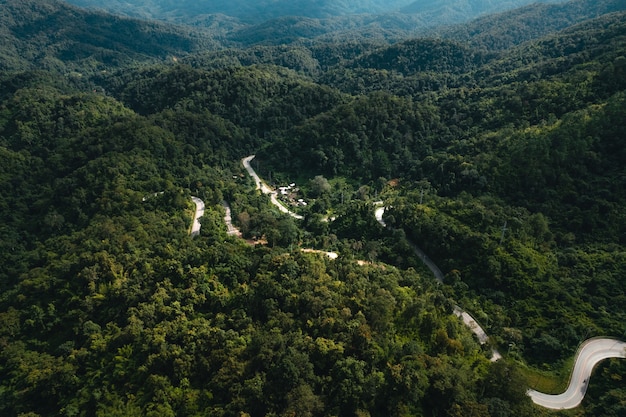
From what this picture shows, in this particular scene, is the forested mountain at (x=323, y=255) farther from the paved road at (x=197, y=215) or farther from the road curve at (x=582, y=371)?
the paved road at (x=197, y=215)

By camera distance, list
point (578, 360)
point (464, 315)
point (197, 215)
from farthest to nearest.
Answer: point (197, 215) < point (464, 315) < point (578, 360)

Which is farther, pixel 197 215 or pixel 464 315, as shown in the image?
pixel 197 215

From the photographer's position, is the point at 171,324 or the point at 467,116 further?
the point at 467,116

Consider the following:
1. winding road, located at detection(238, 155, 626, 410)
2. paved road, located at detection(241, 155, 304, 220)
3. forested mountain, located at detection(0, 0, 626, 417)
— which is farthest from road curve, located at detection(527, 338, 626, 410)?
paved road, located at detection(241, 155, 304, 220)

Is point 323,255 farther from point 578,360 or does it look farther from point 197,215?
point 578,360

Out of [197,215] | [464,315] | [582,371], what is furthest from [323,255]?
[582,371]

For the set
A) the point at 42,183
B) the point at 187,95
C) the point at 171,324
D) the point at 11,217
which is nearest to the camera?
the point at 171,324

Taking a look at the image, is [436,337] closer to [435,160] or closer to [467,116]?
[435,160]

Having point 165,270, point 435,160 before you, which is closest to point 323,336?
point 165,270
